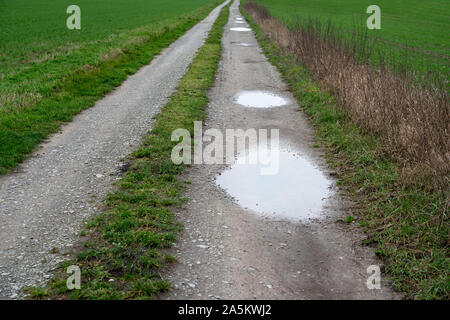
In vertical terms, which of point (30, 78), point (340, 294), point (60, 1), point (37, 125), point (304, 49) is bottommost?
point (340, 294)

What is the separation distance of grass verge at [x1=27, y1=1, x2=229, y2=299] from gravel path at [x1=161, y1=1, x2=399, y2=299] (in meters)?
0.24

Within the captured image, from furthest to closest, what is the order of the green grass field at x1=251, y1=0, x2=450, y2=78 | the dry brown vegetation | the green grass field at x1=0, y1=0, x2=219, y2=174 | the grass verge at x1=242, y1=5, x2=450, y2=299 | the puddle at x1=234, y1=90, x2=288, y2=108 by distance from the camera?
the green grass field at x1=251, y1=0, x2=450, y2=78 → the puddle at x1=234, y1=90, x2=288, y2=108 → the green grass field at x1=0, y1=0, x2=219, y2=174 → the dry brown vegetation → the grass verge at x1=242, y1=5, x2=450, y2=299

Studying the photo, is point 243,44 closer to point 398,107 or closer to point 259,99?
point 259,99

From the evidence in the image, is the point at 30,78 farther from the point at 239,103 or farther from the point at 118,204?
the point at 118,204

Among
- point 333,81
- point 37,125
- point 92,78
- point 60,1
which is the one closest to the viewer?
point 37,125

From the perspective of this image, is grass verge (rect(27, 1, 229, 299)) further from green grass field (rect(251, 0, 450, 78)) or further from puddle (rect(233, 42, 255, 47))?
puddle (rect(233, 42, 255, 47))

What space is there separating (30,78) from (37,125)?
5.90 meters

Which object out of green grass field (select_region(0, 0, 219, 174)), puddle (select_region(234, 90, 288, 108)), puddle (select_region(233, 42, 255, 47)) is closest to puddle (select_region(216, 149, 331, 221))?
puddle (select_region(234, 90, 288, 108))

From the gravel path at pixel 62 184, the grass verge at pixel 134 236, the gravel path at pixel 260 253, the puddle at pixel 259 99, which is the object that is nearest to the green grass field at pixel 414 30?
the puddle at pixel 259 99

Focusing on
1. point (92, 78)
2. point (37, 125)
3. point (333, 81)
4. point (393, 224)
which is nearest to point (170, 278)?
point (393, 224)

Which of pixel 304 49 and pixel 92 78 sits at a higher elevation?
pixel 304 49

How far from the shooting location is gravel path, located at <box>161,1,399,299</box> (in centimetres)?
430

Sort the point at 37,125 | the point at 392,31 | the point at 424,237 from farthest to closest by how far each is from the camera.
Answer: the point at 392,31 < the point at 37,125 < the point at 424,237

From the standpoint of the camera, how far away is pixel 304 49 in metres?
15.8
